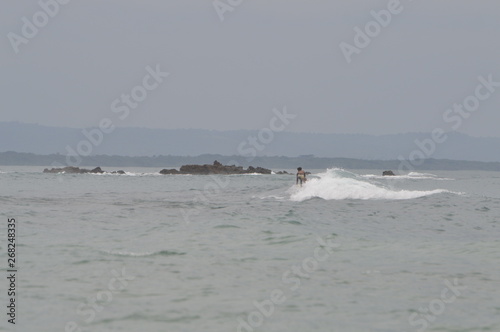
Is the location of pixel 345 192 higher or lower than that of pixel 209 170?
lower

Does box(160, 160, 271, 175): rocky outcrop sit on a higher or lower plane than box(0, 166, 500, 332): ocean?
higher

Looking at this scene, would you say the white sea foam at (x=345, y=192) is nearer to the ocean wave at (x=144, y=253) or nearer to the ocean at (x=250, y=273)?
the ocean at (x=250, y=273)

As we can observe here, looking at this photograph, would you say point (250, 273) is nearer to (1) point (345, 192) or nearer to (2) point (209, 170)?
(1) point (345, 192)

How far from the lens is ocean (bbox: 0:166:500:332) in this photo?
34.8 feet

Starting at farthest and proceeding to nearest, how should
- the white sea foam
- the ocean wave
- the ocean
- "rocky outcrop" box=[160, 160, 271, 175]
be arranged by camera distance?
1. "rocky outcrop" box=[160, 160, 271, 175]
2. the white sea foam
3. the ocean wave
4. the ocean

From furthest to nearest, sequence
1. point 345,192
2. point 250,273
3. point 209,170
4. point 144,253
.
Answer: point 209,170 < point 345,192 < point 144,253 < point 250,273

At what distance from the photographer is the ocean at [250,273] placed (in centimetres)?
1059

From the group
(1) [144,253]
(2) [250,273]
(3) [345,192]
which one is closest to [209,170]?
(3) [345,192]

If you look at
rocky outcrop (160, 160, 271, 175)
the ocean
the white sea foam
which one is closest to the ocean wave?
A: the ocean

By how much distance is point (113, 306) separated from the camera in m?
11.2

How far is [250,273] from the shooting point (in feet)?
46.9

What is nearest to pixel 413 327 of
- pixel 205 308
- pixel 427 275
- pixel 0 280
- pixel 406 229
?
pixel 205 308

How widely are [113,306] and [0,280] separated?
3.30m

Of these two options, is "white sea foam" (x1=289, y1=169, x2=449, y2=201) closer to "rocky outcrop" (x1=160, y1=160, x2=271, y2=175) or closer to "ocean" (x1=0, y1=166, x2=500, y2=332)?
"ocean" (x1=0, y1=166, x2=500, y2=332)
